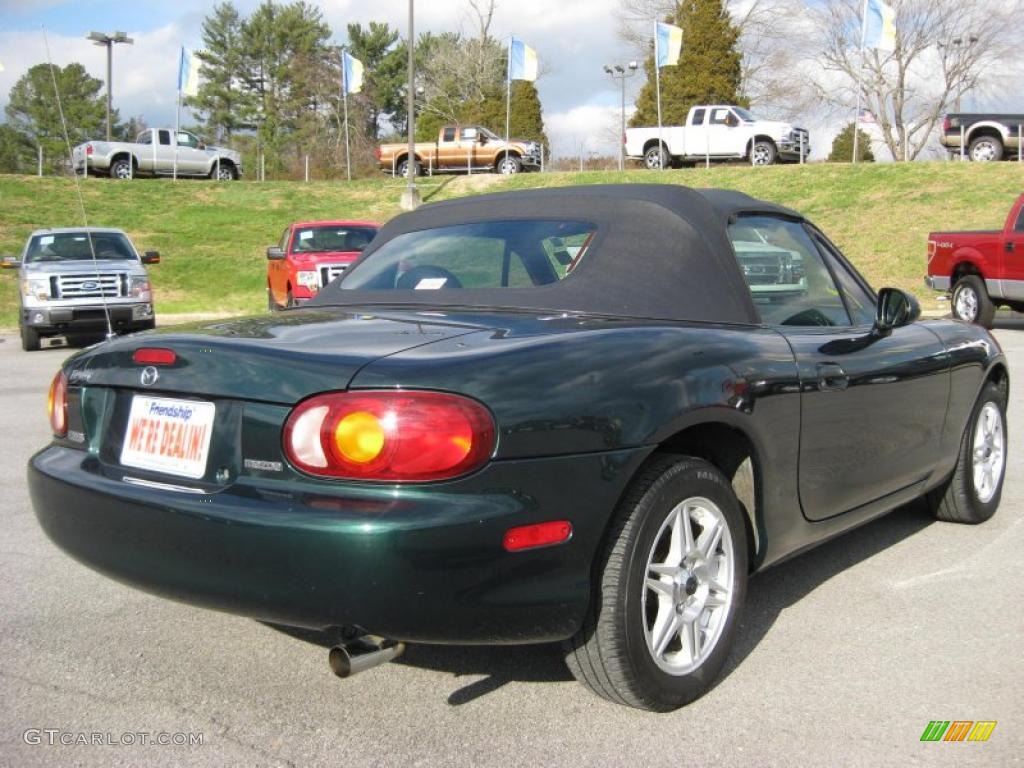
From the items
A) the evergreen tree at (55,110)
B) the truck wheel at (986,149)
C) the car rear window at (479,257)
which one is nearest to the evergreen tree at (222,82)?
the evergreen tree at (55,110)

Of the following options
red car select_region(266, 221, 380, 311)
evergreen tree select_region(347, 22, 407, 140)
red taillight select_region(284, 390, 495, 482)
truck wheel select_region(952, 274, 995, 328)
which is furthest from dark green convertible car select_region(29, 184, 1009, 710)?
evergreen tree select_region(347, 22, 407, 140)

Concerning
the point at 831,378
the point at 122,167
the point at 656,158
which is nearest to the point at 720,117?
the point at 656,158

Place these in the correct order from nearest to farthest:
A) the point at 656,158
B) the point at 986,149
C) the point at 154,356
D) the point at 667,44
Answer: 1. the point at 154,356
2. the point at 986,149
3. the point at 656,158
4. the point at 667,44

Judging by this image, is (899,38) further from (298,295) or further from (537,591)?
(537,591)

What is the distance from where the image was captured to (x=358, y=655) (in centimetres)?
263

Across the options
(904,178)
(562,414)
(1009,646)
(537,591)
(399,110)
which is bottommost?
(1009,646)

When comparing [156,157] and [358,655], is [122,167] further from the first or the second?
[358,655]

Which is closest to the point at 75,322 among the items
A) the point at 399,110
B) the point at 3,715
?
the point at 3,715

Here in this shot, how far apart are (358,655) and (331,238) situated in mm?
14332

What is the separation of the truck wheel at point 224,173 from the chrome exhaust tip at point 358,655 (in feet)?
120

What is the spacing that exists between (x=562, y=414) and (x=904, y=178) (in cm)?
2820

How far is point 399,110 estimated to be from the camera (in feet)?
234

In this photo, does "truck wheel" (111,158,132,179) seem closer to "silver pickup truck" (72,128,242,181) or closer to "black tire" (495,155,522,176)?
"silver pickup truck" (72,128,242,181)

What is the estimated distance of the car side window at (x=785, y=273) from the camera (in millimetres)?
3783
